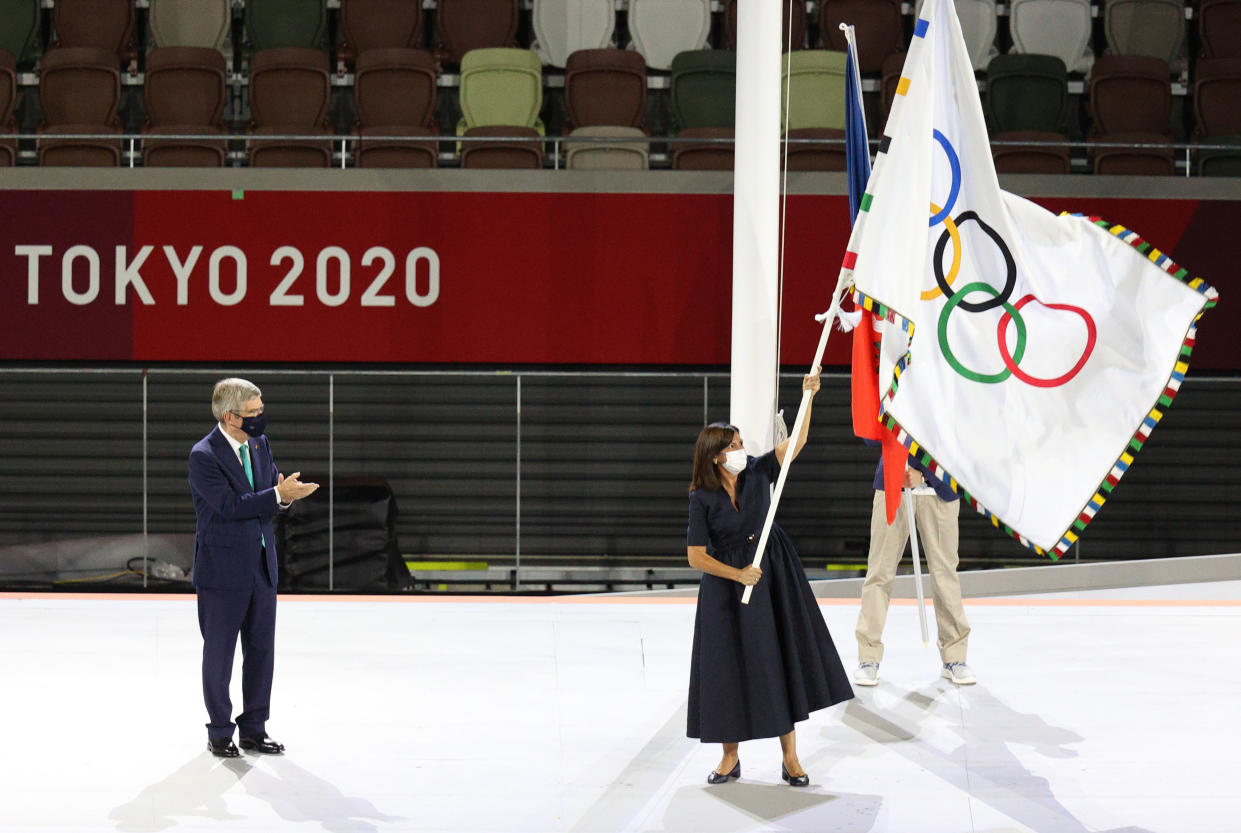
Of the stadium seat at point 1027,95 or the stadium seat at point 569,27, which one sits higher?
the stadium seat at point 569,27

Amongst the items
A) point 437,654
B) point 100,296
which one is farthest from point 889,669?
point 100,296

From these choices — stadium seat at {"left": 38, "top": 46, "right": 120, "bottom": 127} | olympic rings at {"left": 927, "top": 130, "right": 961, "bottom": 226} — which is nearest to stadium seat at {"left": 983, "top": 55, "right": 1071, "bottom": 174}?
olympic rings at {"left": 927, "top": 130, "right": 961, "bottom": 226}

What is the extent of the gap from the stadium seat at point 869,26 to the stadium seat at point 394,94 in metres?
3.86

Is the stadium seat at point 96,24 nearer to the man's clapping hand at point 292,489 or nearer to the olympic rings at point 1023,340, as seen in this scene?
the man's clapping hand at point 292,489

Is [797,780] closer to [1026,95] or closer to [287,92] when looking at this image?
[1026,95]

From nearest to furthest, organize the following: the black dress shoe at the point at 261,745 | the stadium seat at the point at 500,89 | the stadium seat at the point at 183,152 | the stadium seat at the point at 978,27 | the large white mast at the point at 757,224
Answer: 1. the black dress shoe at the point at 261,745
2. the large white mast at the point at 757,224
3. the stadium seat at the point at 183,152
4. the stadium seat at the point at 500,89
5. the stadium seat at the point at 978,27

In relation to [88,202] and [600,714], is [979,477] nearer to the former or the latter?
[600,714]

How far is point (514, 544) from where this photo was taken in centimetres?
1149

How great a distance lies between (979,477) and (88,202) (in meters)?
8.47

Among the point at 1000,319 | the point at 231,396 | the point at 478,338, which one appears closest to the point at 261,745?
the point at 231,396

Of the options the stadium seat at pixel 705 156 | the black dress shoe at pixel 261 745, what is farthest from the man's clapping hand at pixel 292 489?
the stadium seat at pixel 705 156

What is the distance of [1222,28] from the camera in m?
13.0

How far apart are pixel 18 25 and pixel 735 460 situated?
10755mm

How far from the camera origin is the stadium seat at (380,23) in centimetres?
1321
